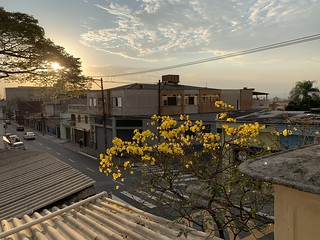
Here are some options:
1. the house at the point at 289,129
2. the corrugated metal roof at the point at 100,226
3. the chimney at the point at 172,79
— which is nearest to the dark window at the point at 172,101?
the chimney at the point at 172,79

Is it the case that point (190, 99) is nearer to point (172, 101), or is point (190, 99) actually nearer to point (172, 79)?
point (172, 101)

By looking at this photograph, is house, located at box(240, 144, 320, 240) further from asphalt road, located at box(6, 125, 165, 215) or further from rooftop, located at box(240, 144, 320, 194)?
asphalt road, located at box(6, 125, 165, 215)

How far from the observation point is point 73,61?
16.7 metres

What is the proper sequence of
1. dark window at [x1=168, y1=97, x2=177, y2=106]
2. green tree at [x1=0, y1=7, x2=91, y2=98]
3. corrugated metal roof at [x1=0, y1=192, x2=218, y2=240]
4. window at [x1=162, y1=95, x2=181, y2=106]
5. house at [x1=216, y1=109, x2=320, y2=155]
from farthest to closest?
dark window at [x1=168, y1=97, x2=177, y2=106], window at [x1=162, y1=95, x2=181, y2=106], green tree at [x1=0, y1=7, x2=91, y2=98], house at [x1=216, y1=109, x2=320, y2=155], corrugated metal roof at [x1=0, y1=192, x2=218, y2=240]

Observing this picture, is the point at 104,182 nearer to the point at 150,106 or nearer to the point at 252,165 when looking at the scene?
the point at 150,106

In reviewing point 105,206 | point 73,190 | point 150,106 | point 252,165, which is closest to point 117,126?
point 150,106

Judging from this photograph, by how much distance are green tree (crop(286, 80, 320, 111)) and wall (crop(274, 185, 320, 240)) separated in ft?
118

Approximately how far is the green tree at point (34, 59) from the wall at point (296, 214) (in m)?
15.4

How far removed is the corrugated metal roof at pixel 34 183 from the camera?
782 cm

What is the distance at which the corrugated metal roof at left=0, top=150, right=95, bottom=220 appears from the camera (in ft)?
25.7

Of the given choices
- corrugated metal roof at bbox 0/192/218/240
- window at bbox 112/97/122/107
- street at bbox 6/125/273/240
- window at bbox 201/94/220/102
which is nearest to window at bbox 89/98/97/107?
window at bbox 112/97/122/107

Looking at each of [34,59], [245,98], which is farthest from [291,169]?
[245,98]

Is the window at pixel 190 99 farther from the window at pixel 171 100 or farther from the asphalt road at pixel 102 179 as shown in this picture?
the asphalt road at pixel 102 179

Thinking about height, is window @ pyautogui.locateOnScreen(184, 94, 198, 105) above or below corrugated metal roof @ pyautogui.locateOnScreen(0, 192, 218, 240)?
above
